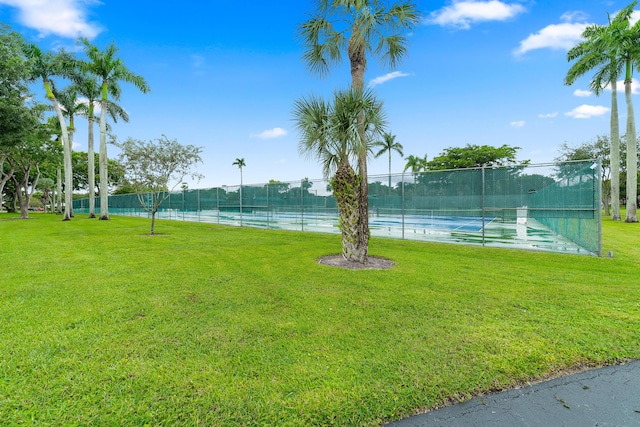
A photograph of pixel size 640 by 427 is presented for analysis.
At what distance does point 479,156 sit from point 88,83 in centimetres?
3658

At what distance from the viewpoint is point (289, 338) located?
279 centimetres

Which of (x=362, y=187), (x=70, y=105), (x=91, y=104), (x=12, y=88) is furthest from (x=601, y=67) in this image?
(x=70, y=105)

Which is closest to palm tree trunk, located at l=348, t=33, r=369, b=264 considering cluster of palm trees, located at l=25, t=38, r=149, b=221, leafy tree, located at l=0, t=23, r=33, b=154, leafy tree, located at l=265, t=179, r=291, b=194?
leafy tree, located at l=265, t=179, r=291, b=194

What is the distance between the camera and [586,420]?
1.82 meters

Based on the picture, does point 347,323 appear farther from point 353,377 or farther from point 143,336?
point 143,336

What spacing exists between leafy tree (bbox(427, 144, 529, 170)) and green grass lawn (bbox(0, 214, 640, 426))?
31835mm

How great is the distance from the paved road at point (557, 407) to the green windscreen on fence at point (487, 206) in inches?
229

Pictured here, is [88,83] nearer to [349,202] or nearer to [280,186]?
[280,186]

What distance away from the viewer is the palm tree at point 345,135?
231 inches

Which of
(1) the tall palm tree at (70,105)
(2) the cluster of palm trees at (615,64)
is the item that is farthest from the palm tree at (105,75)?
(2) the cluster of palm trees at (615,64)

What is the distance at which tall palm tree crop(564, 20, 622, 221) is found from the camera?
54.7 feet

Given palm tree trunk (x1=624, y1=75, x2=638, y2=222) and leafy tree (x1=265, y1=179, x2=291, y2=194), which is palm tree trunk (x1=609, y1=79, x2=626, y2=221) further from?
leafy tree (x1=265, y1=179, x2=291, y2=194)

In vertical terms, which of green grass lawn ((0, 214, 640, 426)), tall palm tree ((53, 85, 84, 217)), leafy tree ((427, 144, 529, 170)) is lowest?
green grass lawn ((0, 214, 640, 426))

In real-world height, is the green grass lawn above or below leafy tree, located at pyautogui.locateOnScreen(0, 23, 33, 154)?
below
